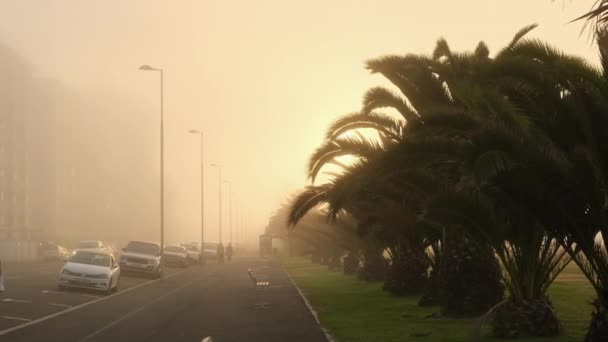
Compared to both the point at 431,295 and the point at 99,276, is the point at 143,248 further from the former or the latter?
the point at 431,295

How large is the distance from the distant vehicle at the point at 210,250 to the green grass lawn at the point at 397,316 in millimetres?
57138

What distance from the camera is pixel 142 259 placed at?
46969 mm

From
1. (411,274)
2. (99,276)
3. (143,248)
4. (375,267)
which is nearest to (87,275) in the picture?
(99,276)

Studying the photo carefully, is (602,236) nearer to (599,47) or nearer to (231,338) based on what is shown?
(599,47)

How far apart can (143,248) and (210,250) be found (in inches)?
1781

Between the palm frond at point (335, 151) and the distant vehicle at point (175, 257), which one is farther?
the distant vehicle at point (175, 257)

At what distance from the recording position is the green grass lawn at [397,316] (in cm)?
1798

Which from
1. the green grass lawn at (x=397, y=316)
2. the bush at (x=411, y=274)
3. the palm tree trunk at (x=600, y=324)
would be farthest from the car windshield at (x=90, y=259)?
the palm tree trunk at (x=600, y=324)

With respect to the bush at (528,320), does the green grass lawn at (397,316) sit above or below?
below

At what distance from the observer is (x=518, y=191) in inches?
569

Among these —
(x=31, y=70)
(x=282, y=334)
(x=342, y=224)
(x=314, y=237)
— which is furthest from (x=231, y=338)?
(x=31, y=70)

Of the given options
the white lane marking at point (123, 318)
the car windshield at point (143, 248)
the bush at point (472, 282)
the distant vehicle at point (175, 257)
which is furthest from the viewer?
the distant vehicle at point (175, 257)

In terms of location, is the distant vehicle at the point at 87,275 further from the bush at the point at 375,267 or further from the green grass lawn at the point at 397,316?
the bush at the point at 375,267

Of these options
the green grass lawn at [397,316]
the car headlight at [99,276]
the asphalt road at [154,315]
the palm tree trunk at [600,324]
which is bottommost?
the green grass lawn at [397,316]
